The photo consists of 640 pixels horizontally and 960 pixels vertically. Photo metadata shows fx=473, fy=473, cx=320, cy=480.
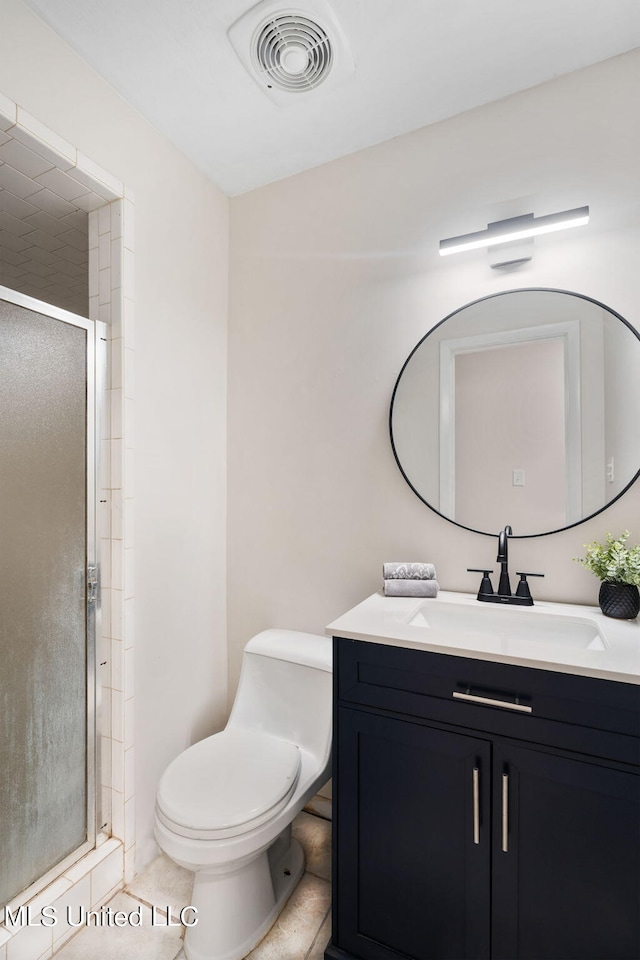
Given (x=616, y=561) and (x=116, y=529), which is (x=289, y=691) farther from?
(x=616, y=561)

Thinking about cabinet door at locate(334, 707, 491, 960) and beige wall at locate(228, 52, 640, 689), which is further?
beige wall at locate(228, 52, 640, 689)

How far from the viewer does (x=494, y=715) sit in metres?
1.07

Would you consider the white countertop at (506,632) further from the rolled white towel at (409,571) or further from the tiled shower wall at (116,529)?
the tiled shower wall at (116,529)

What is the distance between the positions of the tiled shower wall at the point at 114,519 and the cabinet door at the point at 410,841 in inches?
29.8

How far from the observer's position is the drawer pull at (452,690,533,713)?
1.04 metres

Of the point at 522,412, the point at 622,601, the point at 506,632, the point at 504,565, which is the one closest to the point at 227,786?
the point at 506,632

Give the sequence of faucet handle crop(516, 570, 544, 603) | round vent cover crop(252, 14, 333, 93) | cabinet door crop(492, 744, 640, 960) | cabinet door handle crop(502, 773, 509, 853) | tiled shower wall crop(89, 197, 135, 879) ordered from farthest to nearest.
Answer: tiled shower wall crop(89, 197, 135, 879) < faucet handle crop(516, 570, 544, 603) < round vent cover crop(252, 14, 333, 93) < cabinet door handle crop(502, 773, 509, 853) < cabinet door crop(492, 744, 640, 960)

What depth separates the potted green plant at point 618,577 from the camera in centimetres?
130

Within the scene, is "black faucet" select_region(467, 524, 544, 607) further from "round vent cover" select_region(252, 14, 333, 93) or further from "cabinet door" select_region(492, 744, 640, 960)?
"round vent cover" select_region(252, 14, 333, 93)

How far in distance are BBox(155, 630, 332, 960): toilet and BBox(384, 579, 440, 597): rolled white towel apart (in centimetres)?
35

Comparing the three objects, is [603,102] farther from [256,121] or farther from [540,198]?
[256,121]

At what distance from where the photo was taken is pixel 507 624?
54.9 inches

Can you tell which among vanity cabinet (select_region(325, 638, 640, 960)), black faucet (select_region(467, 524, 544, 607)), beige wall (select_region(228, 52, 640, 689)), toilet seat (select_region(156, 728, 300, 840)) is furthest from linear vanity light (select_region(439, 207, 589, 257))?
toilet seat (select_region(156, 728, 300, 840))

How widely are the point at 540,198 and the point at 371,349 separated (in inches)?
28.4
